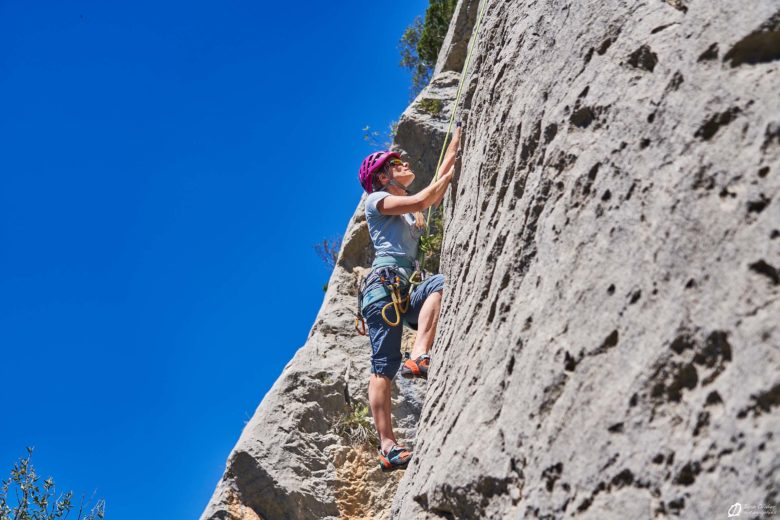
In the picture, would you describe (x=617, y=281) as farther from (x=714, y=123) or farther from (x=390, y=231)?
(x=390, y=231)

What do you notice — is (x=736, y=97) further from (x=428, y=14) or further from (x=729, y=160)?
(x=428, y=14)

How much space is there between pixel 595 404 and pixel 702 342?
483mm

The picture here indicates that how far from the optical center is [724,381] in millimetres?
2381

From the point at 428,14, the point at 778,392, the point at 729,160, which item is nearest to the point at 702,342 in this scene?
the point at 778,392

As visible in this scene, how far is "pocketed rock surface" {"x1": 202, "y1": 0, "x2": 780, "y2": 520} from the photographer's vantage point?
2404 mm

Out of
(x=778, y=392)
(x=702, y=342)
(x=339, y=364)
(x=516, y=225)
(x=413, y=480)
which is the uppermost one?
(x=339, y=364)

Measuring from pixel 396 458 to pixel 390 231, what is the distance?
186 centimetres

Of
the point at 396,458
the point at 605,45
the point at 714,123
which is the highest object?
the point at 605,45

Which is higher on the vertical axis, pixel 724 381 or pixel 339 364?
pixel 339 364

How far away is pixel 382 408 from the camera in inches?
240

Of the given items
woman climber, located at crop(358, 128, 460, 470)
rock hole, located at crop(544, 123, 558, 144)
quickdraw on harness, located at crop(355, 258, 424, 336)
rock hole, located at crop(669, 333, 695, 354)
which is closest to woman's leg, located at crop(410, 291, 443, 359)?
woman climber, located at crop(358, 128, 460, 470)

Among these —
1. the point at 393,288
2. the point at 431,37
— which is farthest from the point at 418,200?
the point at 431,37

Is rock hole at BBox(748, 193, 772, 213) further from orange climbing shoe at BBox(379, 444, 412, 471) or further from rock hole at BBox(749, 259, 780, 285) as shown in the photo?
orange climbing shoe at BBox(379, 444, 412, 471)

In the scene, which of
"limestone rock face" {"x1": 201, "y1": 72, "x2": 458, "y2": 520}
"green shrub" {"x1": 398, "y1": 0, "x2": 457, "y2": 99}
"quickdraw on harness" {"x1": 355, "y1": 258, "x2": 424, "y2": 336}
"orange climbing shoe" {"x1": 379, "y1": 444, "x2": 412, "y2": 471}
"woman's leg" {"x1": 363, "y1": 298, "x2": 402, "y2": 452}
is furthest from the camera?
"green shrub" {"x1": 398, "y1": 0, "x2": 457, "y2": 99}
